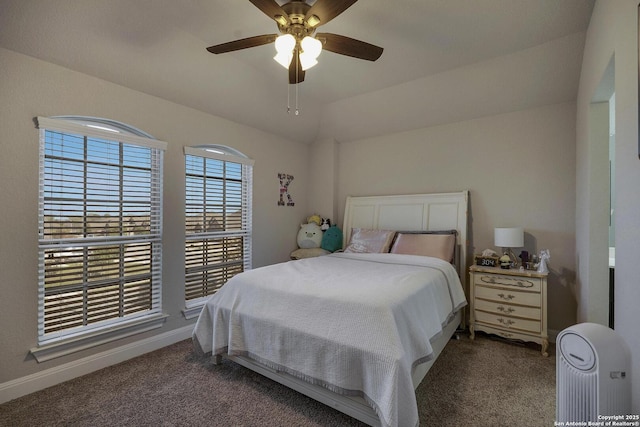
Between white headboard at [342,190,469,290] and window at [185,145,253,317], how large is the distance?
1.50 meters

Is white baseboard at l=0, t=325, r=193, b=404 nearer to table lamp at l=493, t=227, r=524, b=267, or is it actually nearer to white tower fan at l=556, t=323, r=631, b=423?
white tower fan at l=556, t=323, r=631, b=423

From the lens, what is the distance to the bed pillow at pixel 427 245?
3.07 meters

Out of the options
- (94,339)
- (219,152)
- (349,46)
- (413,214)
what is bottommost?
(94,339)

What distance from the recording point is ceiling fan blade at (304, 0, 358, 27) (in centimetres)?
159

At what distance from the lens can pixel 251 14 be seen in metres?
2.18

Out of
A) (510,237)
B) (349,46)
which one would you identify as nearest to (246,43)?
(349,46)

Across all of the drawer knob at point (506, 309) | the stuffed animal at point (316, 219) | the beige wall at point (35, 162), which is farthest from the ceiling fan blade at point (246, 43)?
the drawer knob at point (506, 309)

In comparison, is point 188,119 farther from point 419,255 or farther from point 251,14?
point 419,255

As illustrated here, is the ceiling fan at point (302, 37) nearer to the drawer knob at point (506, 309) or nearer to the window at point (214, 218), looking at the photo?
the window at point (214, 218)

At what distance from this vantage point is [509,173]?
3199mm

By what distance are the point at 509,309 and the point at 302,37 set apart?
9.88ft

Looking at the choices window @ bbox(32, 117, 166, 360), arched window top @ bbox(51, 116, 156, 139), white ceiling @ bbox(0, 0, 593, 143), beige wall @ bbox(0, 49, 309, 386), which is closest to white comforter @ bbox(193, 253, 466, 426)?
window @ bbox(32, 117, 166, 360)

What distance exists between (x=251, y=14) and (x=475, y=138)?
2.77m

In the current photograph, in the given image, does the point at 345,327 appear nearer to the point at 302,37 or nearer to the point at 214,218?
the point at 302,37
